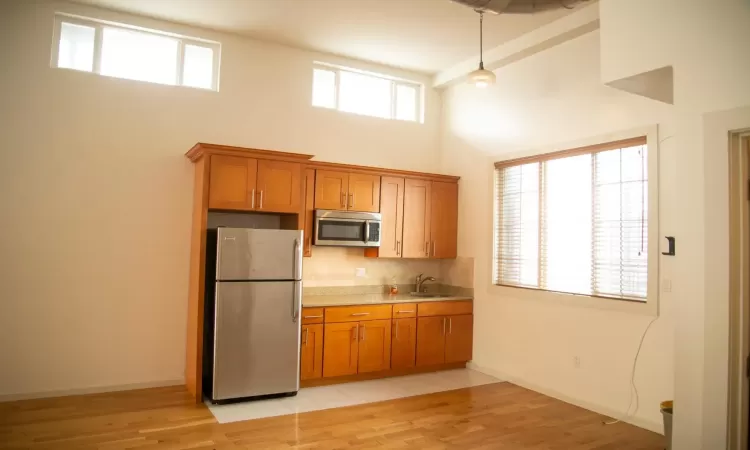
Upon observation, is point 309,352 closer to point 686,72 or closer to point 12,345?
point 12,345

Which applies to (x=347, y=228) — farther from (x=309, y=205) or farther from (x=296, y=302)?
(x=296, y=302)

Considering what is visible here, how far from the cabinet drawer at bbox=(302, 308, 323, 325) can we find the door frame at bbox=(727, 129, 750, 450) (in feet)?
10.8

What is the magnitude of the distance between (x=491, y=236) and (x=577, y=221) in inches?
42.8

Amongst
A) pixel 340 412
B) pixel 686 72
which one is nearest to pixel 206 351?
pixel 340 412

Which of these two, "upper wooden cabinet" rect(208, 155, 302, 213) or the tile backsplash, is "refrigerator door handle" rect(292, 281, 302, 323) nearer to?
"upper wooden cabinet" rect(208, 155, 302, 213)

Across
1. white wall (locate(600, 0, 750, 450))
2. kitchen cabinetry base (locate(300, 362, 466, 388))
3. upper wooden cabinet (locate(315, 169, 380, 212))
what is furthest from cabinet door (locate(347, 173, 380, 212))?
white wall (locate(600, 0, 750, 450))

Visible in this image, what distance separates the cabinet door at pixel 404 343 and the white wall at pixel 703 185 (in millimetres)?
2907

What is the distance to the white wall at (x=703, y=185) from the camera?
9.00ft

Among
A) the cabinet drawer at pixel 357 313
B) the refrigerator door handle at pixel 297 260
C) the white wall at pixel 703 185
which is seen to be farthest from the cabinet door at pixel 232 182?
the white wall at pixel 703 185

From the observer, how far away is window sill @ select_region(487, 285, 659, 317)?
4.12m

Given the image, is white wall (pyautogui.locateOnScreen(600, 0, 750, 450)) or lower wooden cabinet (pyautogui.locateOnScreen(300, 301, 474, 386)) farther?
lower wooden cabinet (pyautogui.locateOnScreen(300, 301, 474, 386))

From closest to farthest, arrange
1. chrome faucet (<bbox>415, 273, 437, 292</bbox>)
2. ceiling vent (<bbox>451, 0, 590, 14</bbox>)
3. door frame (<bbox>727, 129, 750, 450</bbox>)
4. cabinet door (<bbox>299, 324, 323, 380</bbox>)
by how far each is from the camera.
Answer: ceiling vent (<bbox>451, 0, 590, 14</bbox>) → door frame (<bbox>727, 129, 750, 450</bbox>) → cabinet door (<bbox>299, 324, 323, 380</bbox>) → chrome faucet (<bbox>415, 273, 437, 292</bbox>)

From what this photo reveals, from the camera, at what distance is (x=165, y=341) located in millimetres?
4996

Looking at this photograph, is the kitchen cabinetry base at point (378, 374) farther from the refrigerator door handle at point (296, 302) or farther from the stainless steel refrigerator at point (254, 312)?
the refrigerator door handle at point (296, 302)
